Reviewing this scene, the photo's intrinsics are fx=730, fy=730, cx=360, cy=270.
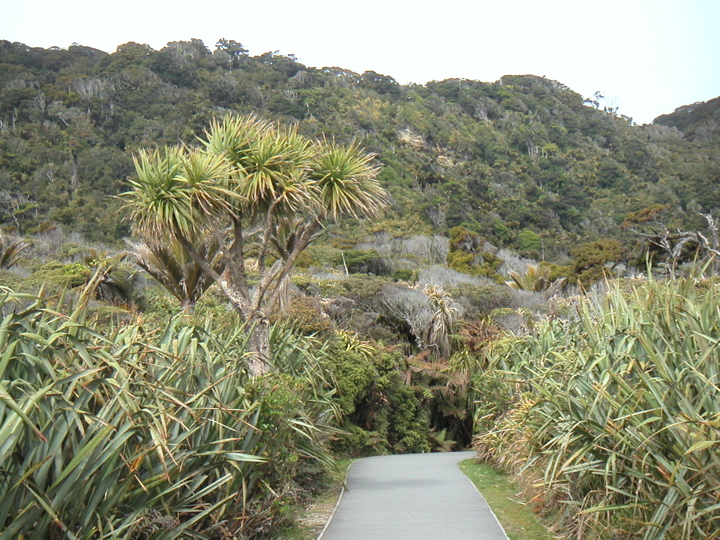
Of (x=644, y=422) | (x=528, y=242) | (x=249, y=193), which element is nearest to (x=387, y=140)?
(x=528, y=242)

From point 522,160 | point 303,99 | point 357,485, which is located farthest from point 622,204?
point 357,485

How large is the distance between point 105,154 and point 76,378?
62022 millimetres

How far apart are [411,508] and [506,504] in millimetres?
1548

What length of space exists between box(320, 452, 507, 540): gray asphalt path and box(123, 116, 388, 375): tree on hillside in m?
2.50

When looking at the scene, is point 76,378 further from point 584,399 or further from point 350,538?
point 584,399

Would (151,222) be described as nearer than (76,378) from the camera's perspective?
No

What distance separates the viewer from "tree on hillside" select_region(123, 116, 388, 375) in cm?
1116

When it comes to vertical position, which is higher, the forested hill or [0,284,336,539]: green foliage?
the forested hill

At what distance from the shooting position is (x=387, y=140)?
3415 inches

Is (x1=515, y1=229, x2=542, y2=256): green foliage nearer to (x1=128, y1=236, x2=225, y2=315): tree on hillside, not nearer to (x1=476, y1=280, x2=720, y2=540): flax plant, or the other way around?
(x1=128, y1=236, x2=225, y2=315): tree on hillside

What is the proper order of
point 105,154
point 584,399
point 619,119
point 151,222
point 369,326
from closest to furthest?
point 584,399 → point 151,222 → point 369,326 → point 105,154 → point 619,119

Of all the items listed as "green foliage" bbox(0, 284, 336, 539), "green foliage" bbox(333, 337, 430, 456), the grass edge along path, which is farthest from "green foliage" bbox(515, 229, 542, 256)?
"green foliage" bbox(0, 284, 336, 539)

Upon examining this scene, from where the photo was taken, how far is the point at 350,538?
770 cm

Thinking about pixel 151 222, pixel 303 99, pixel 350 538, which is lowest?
pixel 350 538
